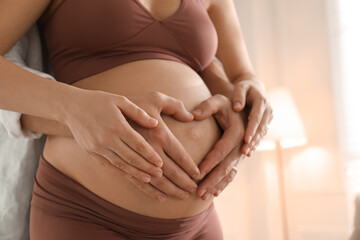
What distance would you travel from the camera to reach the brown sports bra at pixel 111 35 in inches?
32.6

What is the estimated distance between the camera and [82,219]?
75 cm

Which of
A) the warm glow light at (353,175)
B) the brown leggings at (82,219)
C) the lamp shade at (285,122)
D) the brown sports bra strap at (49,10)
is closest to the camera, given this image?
the brown leggings at (82,219)

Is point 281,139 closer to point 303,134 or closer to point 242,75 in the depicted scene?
point 303,134

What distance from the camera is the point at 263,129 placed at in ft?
2.92

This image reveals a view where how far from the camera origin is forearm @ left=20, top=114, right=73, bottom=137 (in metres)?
0.76

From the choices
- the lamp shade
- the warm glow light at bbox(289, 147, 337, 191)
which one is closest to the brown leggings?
the lamp shade

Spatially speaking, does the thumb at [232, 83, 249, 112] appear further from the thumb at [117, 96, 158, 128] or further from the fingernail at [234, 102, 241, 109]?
the thumb at [117, 96, 158, 128]

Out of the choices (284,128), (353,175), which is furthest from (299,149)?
(353,175)

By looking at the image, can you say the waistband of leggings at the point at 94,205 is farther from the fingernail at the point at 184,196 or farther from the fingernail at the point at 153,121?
the fingernail at the point at 153,121

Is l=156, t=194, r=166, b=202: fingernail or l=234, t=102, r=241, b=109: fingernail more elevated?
l=234, t=102, r=241, b=109: fingernail

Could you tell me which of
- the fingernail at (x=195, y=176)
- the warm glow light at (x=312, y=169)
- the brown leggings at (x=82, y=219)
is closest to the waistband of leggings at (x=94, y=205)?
the brown leggings at (x=82, y=219)

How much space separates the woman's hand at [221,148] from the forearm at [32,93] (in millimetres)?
264

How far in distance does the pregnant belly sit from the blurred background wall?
5.04ft

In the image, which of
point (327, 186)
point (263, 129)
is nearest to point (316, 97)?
point (327, 186)
